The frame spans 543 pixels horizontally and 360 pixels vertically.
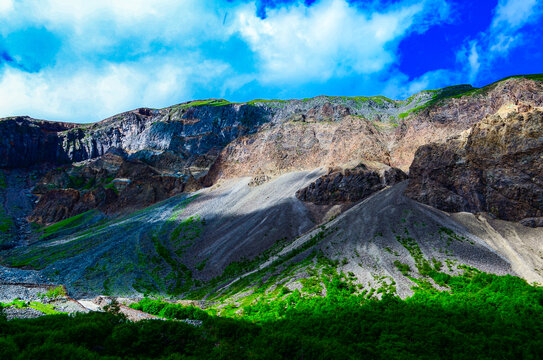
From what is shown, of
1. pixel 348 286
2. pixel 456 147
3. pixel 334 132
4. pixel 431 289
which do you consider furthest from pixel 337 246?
pixel 334 132

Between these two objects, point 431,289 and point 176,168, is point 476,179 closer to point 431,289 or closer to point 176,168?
point 431,289

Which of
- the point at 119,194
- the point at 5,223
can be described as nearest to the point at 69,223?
the point at 119,194

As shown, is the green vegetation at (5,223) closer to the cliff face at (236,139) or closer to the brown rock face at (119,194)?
the brown rock face at (119,194)

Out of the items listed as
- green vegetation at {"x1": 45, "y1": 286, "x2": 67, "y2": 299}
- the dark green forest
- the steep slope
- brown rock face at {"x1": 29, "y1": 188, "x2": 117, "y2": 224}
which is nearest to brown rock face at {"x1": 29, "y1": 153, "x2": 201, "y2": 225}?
brown rock face at {"x1": 29, "y1": 188, "x2": 117, "y2": 224}

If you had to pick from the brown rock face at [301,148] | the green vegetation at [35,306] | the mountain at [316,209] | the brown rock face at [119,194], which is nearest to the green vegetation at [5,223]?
the mountain at [316,209]

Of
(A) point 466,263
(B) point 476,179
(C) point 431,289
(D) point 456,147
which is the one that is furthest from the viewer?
(D) point 456,147

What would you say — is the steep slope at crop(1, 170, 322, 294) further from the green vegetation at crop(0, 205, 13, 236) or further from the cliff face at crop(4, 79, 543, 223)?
the cliff face at crop(4, 79, 543, 223)
